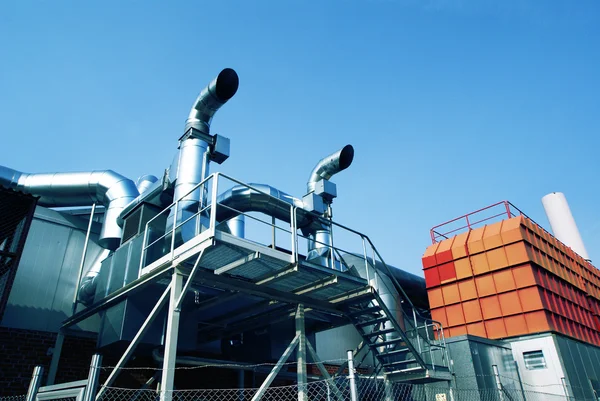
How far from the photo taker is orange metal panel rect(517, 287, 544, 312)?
13.9 meters

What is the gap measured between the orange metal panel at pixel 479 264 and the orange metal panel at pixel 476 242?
0.19 m

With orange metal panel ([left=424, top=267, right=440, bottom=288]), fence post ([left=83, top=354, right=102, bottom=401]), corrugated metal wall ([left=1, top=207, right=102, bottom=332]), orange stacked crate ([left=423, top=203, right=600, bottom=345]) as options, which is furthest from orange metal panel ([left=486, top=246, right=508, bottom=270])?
fence post ([left=83, top=354, right=102, bottom=401])

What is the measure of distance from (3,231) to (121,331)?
12.5ft

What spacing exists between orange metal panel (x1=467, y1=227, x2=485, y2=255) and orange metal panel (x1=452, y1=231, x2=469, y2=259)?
154mm

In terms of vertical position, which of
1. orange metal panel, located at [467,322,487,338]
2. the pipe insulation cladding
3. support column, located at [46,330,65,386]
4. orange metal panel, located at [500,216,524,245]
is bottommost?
support column, located at [46,330,65,386]

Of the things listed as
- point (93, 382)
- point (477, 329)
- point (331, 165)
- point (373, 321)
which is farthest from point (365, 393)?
point (93, 382)

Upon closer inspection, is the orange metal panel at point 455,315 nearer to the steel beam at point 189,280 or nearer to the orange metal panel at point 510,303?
the orange metal panel at point 510,303

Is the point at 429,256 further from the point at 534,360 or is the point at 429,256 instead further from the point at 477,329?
the point at 534,360

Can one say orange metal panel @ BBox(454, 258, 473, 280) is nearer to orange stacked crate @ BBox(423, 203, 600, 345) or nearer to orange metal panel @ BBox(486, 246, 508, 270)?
orange stacked crate @ BBox(423, 203, 600, 345)

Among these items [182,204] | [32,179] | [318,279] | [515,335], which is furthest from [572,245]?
[32,179]

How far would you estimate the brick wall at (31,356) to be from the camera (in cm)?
941

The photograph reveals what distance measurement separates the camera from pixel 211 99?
10.9 metres

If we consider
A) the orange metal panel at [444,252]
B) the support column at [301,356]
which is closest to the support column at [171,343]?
the support column at [301,356]

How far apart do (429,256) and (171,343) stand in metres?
12.3
